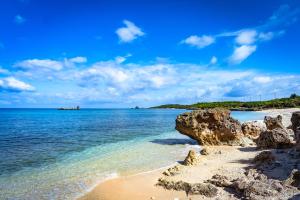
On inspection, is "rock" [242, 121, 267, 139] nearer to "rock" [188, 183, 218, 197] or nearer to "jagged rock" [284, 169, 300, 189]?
"jagged rock" [284, 169, 300, 189]

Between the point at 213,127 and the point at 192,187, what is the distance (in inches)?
509

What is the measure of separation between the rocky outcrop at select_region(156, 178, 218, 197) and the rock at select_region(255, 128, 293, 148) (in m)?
9.58

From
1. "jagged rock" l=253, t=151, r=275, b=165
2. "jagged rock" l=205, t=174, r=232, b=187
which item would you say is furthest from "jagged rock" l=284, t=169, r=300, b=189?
"jagged rock" l=253, t=151, r=275, b=165

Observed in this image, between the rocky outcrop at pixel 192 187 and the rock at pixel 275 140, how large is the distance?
958cm

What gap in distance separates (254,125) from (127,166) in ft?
49.0

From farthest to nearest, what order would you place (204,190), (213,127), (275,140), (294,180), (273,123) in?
1. (273,123)
2. (213,127)
3. (275,140)
4. (204,190)
5. (294,180)

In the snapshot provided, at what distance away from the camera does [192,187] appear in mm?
10258

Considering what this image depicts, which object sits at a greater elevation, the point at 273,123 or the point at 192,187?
the point at 273,123

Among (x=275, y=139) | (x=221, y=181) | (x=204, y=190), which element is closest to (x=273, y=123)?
(x=275, y=139)

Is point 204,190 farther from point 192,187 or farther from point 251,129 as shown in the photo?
point 251,129

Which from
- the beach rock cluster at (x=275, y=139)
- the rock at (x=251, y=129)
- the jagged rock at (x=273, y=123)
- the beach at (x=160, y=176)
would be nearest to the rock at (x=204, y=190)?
the beach at (x=160, y=176)

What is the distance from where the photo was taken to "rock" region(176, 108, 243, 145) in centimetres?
2234

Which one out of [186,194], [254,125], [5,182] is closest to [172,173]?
[186,194]

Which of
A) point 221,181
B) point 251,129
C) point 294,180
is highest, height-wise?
point 251,129
